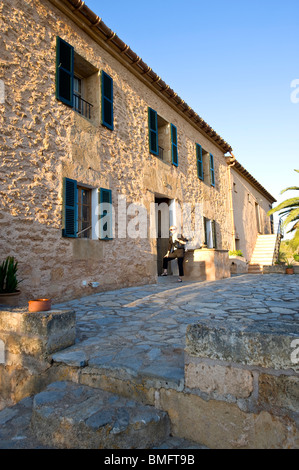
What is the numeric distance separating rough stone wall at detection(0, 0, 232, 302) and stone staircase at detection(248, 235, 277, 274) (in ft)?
30.6

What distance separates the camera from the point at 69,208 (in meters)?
5.56

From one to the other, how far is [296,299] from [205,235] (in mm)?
6689

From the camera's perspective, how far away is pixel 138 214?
755 cm

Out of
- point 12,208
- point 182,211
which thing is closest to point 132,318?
point 12,208

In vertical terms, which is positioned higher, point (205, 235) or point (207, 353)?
point (205, 235)

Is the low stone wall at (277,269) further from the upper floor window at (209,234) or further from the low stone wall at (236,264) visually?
the upper floor window at (209,234)

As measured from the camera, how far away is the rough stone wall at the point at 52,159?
4.77m

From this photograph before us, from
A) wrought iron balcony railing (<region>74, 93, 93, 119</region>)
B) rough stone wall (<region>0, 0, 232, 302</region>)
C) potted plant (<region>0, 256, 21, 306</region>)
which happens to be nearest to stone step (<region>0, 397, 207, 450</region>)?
potted plant (<region>0, 256, 21, 306</region>)

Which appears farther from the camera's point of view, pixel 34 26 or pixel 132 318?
pixel 34 26

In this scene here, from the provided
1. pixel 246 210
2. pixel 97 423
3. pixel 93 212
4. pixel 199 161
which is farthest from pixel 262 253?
pixel 97 423

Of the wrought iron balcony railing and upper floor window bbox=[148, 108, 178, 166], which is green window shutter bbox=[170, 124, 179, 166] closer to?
upper floor window bbox=[148, 108, 178, 166]

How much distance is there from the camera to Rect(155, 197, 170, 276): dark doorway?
9227 mm
